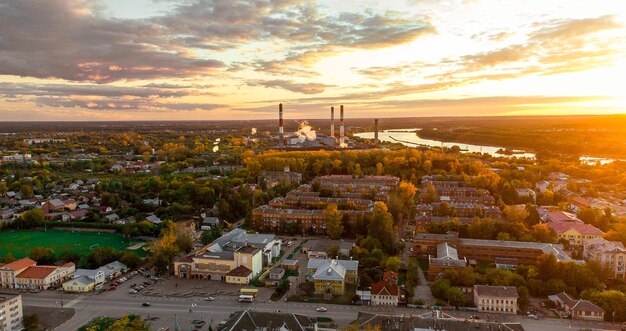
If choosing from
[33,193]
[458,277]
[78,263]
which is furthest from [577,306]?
[33,193]

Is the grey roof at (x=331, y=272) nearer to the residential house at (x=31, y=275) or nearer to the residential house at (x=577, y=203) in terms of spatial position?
the residential house at (x=31, y=275)

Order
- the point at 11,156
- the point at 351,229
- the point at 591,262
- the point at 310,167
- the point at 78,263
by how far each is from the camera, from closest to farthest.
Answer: the point at 591,262 < the point at 78,263 < the point at 351,229 < the point at 310,167 < the point at 11,156

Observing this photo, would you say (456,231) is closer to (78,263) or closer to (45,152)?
(78,263)

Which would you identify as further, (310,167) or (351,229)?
(310,167)

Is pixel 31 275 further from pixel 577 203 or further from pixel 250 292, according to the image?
pixel 577 203

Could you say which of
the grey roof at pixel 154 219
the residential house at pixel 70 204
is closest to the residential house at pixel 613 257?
the grey roof at pixel 154 219

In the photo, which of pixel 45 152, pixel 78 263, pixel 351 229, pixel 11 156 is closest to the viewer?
pixel 78 263

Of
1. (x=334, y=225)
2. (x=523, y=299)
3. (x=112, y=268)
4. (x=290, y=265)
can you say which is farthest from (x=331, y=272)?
(x=112, y=268)
